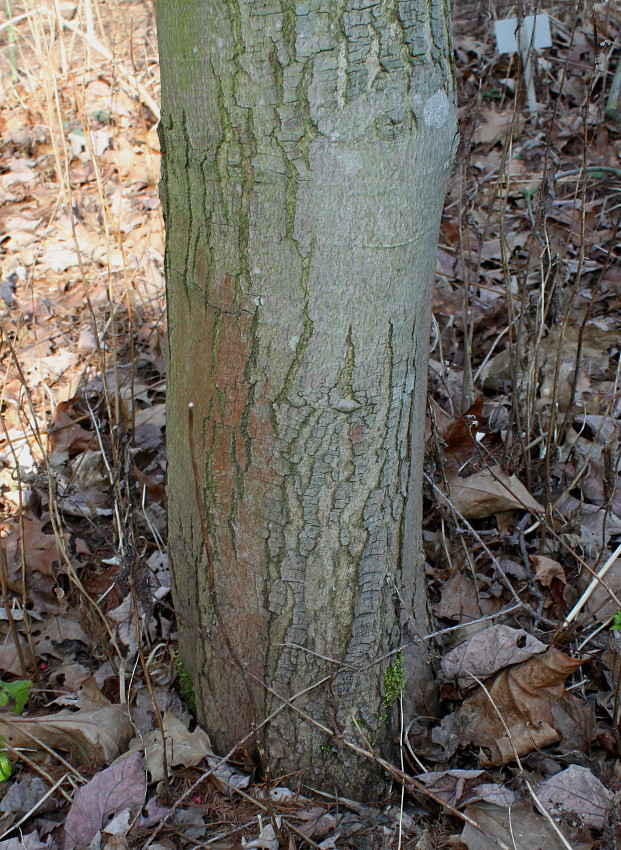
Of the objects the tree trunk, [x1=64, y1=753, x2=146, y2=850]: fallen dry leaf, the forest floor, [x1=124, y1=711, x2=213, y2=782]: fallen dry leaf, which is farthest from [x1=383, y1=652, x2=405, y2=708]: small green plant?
[x1=64, y1=753, x2=146, y2=850]: fallen dry leaf

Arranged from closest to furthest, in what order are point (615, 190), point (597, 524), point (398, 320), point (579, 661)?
point (398, 320) < point (579, 661) < point (597, 524) < point (615, 190)

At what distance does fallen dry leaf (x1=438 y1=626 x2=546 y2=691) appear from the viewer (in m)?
1.67

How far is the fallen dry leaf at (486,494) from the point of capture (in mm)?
2074

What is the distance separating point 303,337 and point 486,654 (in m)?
1.01

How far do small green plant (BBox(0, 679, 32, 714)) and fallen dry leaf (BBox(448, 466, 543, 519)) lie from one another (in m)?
1.32

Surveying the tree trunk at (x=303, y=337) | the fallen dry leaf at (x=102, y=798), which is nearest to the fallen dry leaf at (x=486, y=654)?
the tree trunk at (x=303, y=337)

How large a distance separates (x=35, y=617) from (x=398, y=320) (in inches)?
63.1

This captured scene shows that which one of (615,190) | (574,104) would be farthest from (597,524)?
(574,104)

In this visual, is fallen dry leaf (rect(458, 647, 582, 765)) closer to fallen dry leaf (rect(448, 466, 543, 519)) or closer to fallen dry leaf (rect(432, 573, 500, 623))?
fallen dry leaf (rect(432, 573, 500, 623))

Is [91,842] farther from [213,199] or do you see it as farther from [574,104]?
[574,104]

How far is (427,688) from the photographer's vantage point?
1.74m

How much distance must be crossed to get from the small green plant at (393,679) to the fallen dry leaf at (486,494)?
651mm

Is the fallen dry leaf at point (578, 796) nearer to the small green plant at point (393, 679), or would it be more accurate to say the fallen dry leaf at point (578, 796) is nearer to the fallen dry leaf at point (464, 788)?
the fallen dry leaf at point (464, 788)

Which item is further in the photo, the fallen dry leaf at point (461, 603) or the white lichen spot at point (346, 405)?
the fallen dry leaf at point (461, 603)
